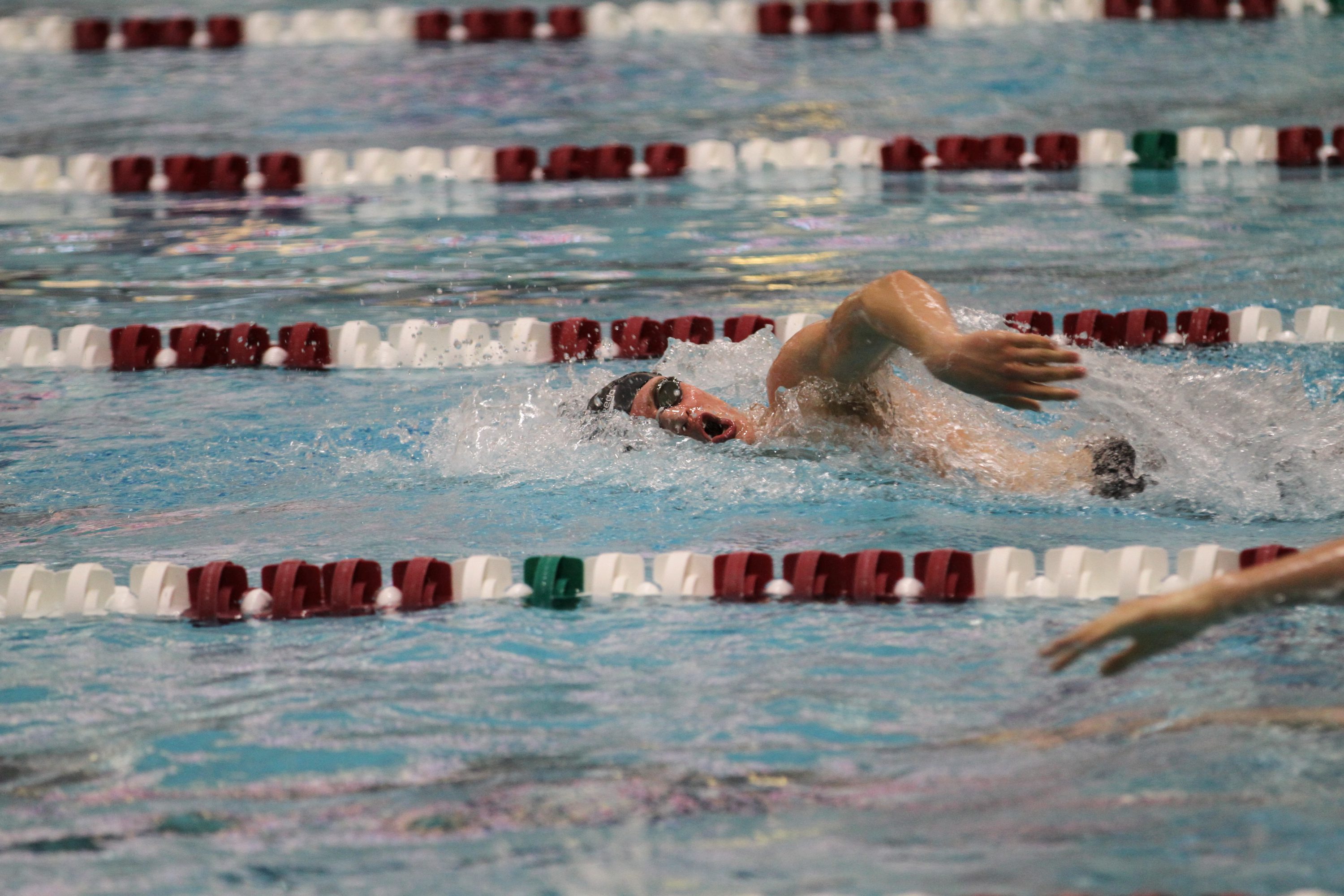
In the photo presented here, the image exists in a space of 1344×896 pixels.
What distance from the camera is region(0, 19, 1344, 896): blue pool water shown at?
2412 millimetres

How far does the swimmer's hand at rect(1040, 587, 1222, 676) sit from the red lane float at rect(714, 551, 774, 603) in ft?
4.42

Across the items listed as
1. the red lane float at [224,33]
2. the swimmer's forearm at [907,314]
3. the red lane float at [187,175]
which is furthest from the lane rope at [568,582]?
the red lane float at [224,33]

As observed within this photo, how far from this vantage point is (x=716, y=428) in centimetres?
414

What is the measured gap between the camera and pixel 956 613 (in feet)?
11.0

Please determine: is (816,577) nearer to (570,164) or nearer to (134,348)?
(134,348)

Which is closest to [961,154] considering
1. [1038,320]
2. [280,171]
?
[1038,320]

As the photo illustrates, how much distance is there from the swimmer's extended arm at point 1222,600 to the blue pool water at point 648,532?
0.33 metres

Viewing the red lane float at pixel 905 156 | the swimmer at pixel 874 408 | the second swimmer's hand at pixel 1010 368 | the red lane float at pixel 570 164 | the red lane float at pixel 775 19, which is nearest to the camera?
the second swimmer's hand at pixel 1010 368

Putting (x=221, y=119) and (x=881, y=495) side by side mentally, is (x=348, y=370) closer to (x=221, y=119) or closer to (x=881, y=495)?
(x=881, y=495)

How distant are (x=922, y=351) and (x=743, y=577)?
0.67m

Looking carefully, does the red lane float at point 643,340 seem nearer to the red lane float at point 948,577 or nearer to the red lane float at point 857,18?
the red lane float at point 948,577

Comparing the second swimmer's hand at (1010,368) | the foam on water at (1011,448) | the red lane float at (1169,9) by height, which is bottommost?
the foam on water at (1011,448)

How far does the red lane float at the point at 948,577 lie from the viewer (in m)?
3.42

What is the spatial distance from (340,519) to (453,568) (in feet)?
2.24
